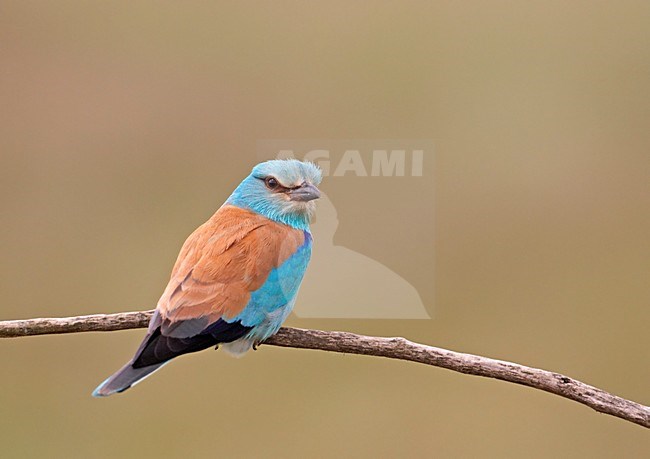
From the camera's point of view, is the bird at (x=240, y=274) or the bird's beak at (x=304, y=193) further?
the bird's beak at (x=304, y=193)

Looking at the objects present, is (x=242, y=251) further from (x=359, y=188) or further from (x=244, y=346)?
(x=359, y=188)

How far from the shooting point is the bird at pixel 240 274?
148cm

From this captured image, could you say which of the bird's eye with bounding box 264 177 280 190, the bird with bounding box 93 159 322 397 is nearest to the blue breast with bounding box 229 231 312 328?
the bird with bounding box 93 159 322 397

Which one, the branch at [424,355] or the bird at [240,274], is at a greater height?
the bird at [240,274]

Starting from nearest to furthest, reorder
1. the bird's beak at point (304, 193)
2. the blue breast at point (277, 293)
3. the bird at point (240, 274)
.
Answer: the bird at point (240, 274)
the blue breast at point (277, 293)
the bird's beak at point (304, 193)

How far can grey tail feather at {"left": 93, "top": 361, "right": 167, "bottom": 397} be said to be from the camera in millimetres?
1386

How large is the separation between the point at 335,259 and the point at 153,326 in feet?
2.24

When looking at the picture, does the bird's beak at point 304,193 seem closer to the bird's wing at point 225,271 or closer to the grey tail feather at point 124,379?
the bird's wing at point 225,271

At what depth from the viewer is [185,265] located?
161 cm

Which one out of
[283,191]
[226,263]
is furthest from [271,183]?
[226,263]

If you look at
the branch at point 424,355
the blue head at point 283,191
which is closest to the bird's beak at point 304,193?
the blue head at point 283,191

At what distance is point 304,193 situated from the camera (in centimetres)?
172

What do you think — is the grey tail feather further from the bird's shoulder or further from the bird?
the bird's shoulder

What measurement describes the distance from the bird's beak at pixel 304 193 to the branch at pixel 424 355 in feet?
0.91
